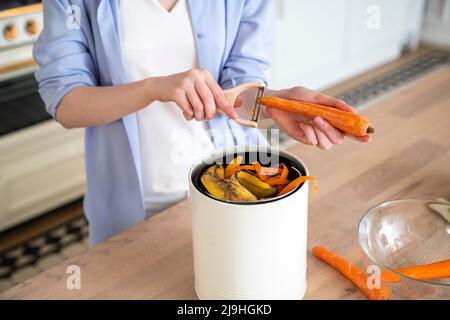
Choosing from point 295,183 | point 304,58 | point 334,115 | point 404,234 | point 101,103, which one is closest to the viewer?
point 295,183

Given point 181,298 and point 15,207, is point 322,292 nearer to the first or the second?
point 181,298

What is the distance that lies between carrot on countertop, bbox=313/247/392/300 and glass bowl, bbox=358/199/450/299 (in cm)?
3

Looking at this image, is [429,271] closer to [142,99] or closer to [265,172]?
[265,172]

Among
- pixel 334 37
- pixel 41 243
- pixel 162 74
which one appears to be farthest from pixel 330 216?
pixel 334 37

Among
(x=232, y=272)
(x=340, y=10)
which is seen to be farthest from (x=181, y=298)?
(x=340, y=10)

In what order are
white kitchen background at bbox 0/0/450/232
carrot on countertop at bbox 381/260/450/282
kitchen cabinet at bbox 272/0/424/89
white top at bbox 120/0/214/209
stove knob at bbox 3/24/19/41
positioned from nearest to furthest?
carrot on countertop at bbox 381/260/450/282 < white top at bbox 120/0/214/209 < stove knob at bbox 3/24/19/41 < white kitchen background at bbox 0/0/450/232 < kitchen cabinet at bbox 272/0/424/89

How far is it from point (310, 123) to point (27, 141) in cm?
168

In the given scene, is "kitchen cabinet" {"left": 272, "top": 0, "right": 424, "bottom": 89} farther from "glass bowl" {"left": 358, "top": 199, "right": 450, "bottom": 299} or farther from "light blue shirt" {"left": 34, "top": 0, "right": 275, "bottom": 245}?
"glass bowl" {"left": 358, "top": 199, "right": 450, "bottom": 299}

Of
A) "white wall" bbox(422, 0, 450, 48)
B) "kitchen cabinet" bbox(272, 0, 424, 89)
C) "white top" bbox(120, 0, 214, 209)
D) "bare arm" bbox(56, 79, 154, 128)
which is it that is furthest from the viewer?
"white wall" bbox(422, 0, 450, 48)

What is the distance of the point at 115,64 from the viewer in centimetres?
114

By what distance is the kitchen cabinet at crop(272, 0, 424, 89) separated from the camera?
11.0 ft

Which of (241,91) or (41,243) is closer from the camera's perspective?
(241,91)

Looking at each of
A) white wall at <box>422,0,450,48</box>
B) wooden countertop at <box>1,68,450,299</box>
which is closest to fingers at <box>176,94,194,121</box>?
wooden countertop at <box>1,68,450,299</box>

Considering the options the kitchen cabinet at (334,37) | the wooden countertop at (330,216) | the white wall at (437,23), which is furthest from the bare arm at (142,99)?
the white wall at (437,23)
